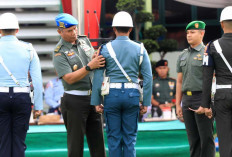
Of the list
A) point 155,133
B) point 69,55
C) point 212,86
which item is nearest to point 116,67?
point 69,55

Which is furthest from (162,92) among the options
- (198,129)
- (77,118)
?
(77,118)

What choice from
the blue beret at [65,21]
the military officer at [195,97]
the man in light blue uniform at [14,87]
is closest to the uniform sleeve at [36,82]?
the man in light blue uniform at [14,87]

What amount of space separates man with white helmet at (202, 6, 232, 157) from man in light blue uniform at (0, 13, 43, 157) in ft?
6.23

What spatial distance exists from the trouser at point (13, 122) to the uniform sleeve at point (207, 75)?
190cm

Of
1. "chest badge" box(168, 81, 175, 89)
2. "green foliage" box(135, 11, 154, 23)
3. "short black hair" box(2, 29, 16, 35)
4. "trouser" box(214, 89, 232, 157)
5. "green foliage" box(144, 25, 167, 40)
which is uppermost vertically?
"green foliage" box(135, 11, 154, 23)

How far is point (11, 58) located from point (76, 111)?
908 mm

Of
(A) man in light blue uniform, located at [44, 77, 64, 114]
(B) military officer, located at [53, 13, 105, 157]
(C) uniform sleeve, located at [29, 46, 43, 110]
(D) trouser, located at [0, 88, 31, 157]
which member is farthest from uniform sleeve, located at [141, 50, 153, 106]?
(A) man in light blue uniform, located at [44, 77, 64, 114]

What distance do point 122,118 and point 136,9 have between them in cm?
656

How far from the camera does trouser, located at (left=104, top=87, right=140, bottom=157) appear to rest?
199 inches

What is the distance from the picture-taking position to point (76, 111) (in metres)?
5.36

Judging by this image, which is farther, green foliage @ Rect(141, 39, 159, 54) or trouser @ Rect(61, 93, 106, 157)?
green foliage @ Rect(141, 39, 159, 54)

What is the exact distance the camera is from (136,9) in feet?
37.3

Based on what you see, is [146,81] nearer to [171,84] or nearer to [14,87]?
[14,87]

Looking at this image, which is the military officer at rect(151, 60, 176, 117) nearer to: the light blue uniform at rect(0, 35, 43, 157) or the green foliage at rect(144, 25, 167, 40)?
the green foliage at rect(144, 25, 167, 40)
